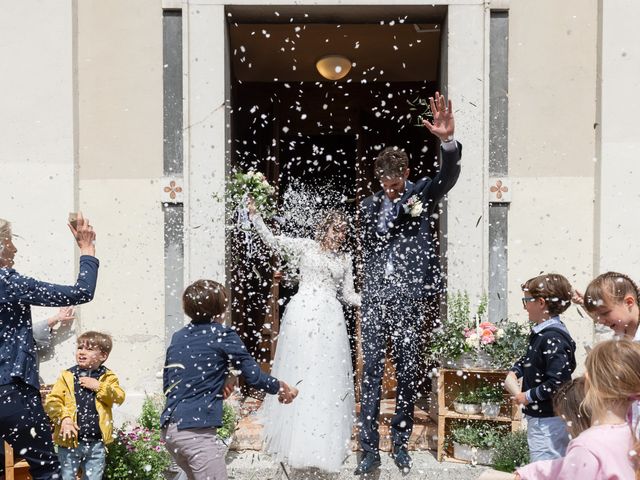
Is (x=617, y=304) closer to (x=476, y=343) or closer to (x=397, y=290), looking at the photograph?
(x=397, y=290)

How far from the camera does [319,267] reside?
562 cm

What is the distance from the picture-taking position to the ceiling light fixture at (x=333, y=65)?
287 inches

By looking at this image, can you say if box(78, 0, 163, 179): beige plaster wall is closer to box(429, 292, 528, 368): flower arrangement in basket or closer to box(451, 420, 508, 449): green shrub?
box(429, 292, 528, 368): flower arrangement in basket

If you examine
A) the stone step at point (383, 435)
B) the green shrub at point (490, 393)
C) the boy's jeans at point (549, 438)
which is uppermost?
the boy's jeans at point (549, 438)

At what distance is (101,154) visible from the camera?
5953 mm

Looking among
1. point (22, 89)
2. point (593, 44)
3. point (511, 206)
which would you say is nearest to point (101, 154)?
point (22, 89)

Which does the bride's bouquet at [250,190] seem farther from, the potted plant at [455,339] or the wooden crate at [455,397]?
the wooden crate at [455,397]

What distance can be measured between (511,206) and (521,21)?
1456 mm

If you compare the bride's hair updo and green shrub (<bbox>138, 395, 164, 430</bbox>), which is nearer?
green shrub (<bbox>138, 395, 164, 430</bbox>)

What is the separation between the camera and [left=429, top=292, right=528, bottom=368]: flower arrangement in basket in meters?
5.33

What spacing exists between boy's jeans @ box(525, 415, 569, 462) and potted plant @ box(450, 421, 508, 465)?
52.4 inches

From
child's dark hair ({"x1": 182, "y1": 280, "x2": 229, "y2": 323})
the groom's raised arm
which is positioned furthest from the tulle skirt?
child's dark hair ({"x1": 182, "y1": 280, "x2": 229, "y2": 323})

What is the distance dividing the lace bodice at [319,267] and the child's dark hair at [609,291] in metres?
2.44

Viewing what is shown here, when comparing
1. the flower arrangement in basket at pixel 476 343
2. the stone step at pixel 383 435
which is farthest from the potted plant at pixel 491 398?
the stone step at pixel 383 435
